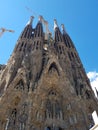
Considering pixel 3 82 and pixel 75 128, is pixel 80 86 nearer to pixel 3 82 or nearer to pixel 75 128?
pixel 75 128

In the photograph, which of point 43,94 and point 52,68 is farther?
point 52,68

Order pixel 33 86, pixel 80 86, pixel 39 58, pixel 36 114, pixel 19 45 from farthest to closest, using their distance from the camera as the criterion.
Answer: pixel 19 45 < pixel 39 58 < pixel 80 86 < pixel 33 86 < pixel 36 114

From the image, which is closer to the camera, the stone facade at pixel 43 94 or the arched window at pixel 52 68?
the stone facade at pixel 43 94

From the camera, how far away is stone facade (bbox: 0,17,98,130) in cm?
1814

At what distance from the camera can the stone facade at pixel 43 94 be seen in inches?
714

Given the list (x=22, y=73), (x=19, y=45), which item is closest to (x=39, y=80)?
(x=22, y=73)

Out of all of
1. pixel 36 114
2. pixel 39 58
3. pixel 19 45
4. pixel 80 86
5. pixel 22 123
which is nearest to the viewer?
pixel 22 123

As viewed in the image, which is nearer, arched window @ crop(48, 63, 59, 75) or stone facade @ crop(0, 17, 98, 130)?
stone facade @ crop(0, 17, 98, 130)

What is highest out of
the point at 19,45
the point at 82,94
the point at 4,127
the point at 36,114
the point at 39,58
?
the point at 19,45

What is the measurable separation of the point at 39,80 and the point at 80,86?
6.02m

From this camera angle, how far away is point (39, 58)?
27.2 metres

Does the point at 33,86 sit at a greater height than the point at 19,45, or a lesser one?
lesser

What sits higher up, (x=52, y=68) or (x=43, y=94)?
(x=52, y=68)

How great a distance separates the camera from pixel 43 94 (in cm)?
2116
